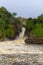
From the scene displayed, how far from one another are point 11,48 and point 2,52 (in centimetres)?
254

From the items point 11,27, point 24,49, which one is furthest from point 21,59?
point 11,27

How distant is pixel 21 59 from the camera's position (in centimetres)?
2238

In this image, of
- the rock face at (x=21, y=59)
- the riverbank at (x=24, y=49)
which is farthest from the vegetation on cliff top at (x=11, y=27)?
the rock face at (x=21, y=59)

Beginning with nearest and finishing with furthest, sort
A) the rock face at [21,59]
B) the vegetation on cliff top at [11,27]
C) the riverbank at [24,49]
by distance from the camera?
the rock face at [21,59] → the riverbank at [24,49] → the vegetation on cliff top at [11,27]

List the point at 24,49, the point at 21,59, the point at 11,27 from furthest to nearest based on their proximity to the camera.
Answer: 1. the point at 11,27
2. the point at 24,49
3. the point at 21,59

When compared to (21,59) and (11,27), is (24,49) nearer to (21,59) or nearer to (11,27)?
(21,59)

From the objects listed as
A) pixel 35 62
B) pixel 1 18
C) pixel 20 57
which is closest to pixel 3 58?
pixel 20 57

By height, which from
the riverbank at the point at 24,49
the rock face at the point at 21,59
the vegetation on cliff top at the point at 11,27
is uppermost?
the vegetation on cliff top at the point at 11,27

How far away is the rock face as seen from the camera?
21098 millimetres

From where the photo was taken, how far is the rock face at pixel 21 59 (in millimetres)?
21098

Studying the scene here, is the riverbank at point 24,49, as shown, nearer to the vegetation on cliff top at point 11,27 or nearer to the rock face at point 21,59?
the rock face at point 21,59

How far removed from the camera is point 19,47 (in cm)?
2895

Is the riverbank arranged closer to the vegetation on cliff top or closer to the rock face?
the rock face

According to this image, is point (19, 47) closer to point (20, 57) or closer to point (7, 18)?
point (20, 57)
